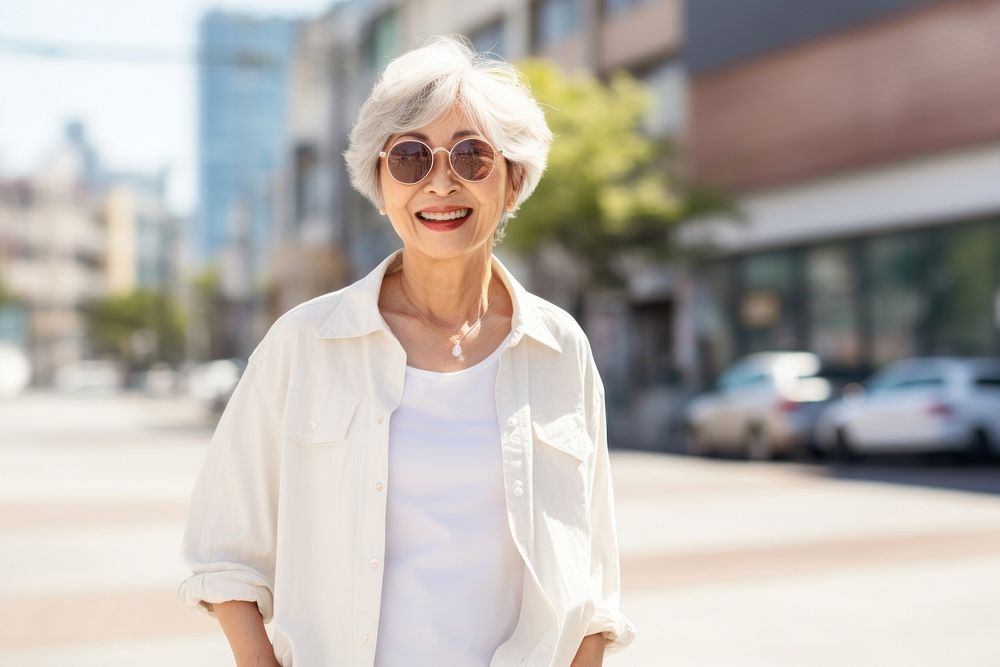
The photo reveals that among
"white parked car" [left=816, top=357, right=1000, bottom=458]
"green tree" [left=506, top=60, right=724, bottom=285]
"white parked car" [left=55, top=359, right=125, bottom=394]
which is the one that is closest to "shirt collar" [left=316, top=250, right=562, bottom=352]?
"white parked car" [left=816, top=357, right=1000, bottom=458]

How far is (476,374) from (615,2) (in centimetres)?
3246

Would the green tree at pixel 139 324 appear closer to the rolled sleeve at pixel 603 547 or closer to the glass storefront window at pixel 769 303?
the glass storefront window at pixel 769 303

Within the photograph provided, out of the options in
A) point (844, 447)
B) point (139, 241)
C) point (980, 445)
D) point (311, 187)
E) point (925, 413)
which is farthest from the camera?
point (139, 241)

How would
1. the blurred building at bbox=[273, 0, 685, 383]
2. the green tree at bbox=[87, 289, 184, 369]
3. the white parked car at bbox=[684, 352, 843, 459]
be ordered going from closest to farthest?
1. the white parked car at bbox=[684, 352, 843, 459]
2. the blurred building at bbox=[273, 0, 685, 383]
3. the green tree at bbox=[87, 289, 184, 369]

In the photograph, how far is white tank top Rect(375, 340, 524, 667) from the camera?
7.24ft

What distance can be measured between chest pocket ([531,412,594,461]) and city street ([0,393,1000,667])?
152 inches

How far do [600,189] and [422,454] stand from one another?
2283 cm

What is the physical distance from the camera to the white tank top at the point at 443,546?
221cm

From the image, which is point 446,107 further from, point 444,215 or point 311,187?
point 311,187

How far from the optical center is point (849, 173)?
2631 cm

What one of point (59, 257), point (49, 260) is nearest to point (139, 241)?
point (59, 257)

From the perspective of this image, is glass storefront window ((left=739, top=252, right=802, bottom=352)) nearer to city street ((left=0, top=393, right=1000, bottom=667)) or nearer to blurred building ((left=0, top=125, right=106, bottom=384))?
city street ((left=0, top=393, right=1000, bottom=667))

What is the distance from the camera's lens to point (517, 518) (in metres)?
2.24

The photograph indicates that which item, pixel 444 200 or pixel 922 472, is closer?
pixel 444 200
